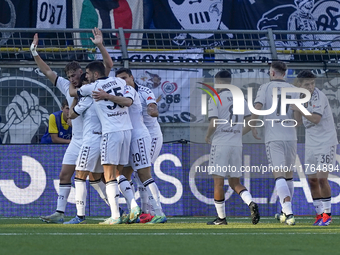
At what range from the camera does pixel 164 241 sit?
17.8ft

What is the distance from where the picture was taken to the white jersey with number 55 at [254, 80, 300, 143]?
7.97 metres

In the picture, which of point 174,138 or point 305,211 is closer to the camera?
point 305,211

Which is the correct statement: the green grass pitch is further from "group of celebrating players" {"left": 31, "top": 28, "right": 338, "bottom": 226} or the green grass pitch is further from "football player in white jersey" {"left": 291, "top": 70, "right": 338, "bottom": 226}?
"football player in white jersey" {"left": 291, "top": 70, "right": 338, "bottom": 226}

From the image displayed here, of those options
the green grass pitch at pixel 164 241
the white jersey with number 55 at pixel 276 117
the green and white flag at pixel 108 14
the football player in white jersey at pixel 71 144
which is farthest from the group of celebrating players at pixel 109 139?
the green and white flag at pixel 108 14

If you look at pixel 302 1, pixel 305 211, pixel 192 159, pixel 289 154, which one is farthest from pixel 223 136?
pixel 302 1

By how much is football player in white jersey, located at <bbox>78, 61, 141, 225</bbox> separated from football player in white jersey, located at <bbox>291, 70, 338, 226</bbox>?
2064 millimetres

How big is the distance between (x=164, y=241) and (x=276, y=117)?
3096mm

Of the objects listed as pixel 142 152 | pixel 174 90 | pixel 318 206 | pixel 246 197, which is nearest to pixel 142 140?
pixel 142 152

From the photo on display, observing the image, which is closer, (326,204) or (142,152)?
(142,152)

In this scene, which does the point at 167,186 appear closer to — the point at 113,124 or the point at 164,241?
the point at 113,124

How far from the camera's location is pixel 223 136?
808cm

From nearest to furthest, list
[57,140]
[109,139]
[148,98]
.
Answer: [109,139] < [148,98] < [57,140]

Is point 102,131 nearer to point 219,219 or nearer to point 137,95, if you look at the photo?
point 137,95

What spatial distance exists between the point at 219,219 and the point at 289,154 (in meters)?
1.17
